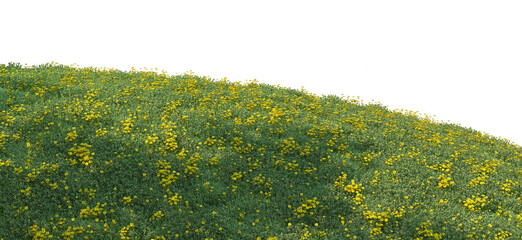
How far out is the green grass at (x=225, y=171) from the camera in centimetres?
726

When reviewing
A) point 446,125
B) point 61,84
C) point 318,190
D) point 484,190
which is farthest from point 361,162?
point 61,84

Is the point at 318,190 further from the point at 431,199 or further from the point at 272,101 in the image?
the point at 272,101

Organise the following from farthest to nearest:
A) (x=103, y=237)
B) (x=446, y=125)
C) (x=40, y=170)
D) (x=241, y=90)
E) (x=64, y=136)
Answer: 1. (x=446, y=125)
2. (x=241, y=90)
3. (x=64, y=136)
4. (x=40, y=170)
5. (x=103, y=237)

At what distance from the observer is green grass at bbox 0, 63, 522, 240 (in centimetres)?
726

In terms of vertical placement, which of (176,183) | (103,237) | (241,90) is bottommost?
(103,237)

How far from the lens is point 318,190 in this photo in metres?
8.24

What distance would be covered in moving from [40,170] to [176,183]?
8.24 ft

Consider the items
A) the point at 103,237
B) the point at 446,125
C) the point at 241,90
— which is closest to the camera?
the point at 103,237

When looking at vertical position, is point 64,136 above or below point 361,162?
below

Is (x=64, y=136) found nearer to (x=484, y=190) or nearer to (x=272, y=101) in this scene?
(x=272, y=101)

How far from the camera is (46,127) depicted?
9.16 meters

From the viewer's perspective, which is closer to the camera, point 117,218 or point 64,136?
point 117,218

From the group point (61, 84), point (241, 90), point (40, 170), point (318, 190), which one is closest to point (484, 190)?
point (318, 190)

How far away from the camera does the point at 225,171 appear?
856cm
